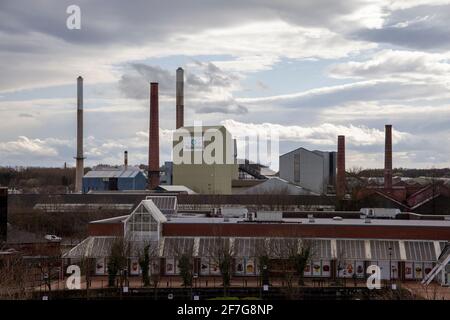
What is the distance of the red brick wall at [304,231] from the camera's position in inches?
1620

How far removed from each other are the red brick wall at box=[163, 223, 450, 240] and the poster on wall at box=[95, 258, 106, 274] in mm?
3781

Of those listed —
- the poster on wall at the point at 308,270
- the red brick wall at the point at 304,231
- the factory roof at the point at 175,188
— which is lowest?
the poster on wall at the point at 308,270

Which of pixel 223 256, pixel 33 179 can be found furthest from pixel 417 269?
pixel 33 179

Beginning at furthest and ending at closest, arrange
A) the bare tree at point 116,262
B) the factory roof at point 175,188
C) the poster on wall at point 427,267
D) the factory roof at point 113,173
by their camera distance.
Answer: the factory roof at point 113,173 → the factory roof at point 175,188 → the poster on wall at point 427,267 → the bare tree at point 116,262

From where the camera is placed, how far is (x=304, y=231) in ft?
137

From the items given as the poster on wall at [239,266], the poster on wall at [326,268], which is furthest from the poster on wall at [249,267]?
the poster on wall at [326,268]

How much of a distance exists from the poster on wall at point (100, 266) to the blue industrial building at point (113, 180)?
54.2 meters

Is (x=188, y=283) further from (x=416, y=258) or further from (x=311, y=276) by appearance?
(x=416, y=258)

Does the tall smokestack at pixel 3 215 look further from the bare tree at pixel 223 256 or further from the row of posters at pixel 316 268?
the bare tree at pixel 223 256

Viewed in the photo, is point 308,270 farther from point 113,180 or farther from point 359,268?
point 113,180

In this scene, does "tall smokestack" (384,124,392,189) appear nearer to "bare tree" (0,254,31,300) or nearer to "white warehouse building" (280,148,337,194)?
"white warehouse building" (280,148,337,194)

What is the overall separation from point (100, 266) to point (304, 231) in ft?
37.2
